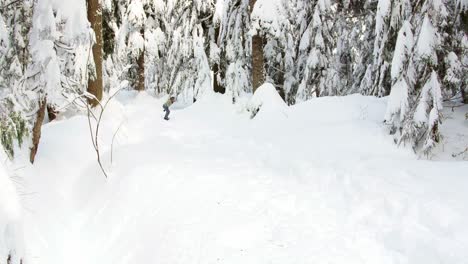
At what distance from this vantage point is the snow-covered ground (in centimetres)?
445

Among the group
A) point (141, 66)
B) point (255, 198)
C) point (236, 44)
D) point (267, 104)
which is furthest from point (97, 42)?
point (141, 66)

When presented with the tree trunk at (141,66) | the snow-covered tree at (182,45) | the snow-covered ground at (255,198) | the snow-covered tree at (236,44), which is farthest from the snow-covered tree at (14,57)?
the tree trunk at (141,66)

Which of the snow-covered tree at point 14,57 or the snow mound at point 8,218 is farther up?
the snow-covered tree at point 14,57

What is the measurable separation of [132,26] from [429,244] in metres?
17.1

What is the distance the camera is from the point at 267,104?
35.1ft

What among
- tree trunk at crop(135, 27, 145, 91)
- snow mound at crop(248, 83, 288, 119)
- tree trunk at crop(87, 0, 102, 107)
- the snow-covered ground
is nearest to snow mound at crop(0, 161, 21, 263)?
the snow-covered ground

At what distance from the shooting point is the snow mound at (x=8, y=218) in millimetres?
2287

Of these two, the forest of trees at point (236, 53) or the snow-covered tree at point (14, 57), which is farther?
the forest of trees at point (236, 53)

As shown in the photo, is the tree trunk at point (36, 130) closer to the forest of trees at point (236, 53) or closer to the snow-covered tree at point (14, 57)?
the forest of trees at point (236, 53)

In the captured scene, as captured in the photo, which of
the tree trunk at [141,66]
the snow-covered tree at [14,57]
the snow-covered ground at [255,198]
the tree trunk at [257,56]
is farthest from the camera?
the tree trunk at [141,66]

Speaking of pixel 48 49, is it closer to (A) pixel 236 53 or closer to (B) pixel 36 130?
(B) pixel 36 130

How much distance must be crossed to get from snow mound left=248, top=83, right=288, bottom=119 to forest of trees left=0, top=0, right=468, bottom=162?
1.43 m

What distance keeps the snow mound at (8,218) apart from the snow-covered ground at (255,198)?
234 cm

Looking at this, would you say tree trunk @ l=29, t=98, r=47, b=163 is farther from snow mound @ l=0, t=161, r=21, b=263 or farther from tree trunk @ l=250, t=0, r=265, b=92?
tree trunk @ l=250, t=0, r=265, b=92
